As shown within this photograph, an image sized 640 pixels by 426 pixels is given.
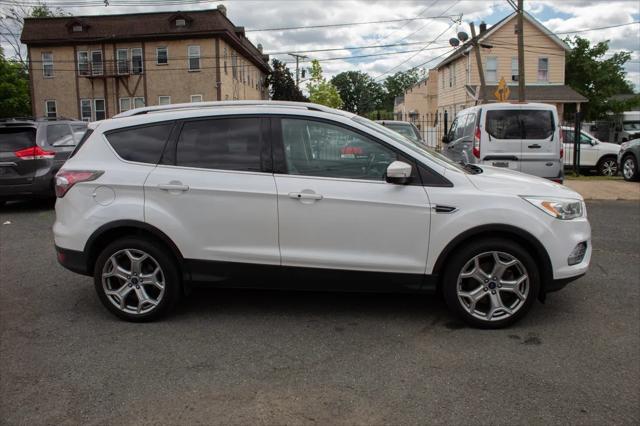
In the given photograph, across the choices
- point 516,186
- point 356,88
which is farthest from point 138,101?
point 356,88

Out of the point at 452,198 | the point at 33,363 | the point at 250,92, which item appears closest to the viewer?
the point at 33,363

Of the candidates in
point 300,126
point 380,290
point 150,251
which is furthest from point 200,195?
point 380,290

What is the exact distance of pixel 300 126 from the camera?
4.71 m

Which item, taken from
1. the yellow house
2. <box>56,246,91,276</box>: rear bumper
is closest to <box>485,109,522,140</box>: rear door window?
<box>56,246,91,276</box>: rear bumper

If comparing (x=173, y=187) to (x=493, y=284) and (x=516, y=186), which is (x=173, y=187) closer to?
(x=493, y=284)

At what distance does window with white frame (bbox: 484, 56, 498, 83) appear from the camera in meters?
37.6

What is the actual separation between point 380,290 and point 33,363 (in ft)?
8.52

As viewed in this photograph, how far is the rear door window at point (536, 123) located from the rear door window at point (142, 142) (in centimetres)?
832

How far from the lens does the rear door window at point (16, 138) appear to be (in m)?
10.7

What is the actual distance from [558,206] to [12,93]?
56400 mm

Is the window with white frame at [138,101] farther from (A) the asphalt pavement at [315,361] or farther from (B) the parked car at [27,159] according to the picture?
(A) the asphalt pavement at [315,361]

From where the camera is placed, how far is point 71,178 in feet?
16.0

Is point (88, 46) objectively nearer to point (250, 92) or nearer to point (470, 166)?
point (250, 92)

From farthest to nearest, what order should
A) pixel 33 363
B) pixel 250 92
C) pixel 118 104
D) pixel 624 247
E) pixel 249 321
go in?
pixel 250 92 < pixel 118 104 < pixel 624 247 < pixel 249 321 < pixel 33 363
